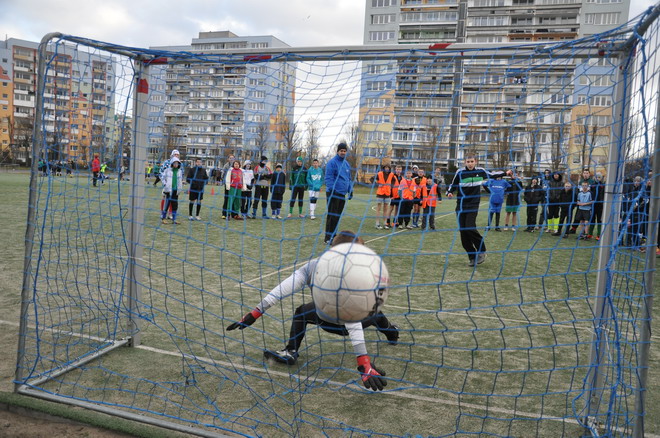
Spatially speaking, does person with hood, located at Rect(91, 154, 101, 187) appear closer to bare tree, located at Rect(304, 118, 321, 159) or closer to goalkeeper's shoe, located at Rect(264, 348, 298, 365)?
bare tree, located at Rect(304, 118, 321, 159)

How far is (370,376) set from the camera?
3607 mm

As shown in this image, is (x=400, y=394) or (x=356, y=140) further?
(x=356, y=140)

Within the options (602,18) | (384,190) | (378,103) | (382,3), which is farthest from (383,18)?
(378,103)

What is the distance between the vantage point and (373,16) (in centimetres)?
7662

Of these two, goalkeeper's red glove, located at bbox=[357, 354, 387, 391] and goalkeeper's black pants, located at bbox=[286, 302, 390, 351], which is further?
goalkeeper's black pants, located at bbox=[286, 302, 390, 351]

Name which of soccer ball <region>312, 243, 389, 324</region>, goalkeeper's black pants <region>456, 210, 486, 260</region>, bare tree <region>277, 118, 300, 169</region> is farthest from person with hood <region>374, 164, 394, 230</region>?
soccer ball <region>312, 243, 389, 324</region>

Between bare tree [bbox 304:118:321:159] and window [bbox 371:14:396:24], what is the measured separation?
77154mm

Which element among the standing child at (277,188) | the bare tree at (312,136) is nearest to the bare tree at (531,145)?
the bare tree at (312,136)

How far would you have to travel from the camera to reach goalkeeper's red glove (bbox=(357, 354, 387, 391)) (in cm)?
358

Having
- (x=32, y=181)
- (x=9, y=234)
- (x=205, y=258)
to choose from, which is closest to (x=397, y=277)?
(x=205, y=258)

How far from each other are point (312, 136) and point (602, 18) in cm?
7567

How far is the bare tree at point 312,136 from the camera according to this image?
423 cm

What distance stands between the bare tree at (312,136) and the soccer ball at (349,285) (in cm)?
141

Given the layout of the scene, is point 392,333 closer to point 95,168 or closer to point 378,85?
point 378,85
